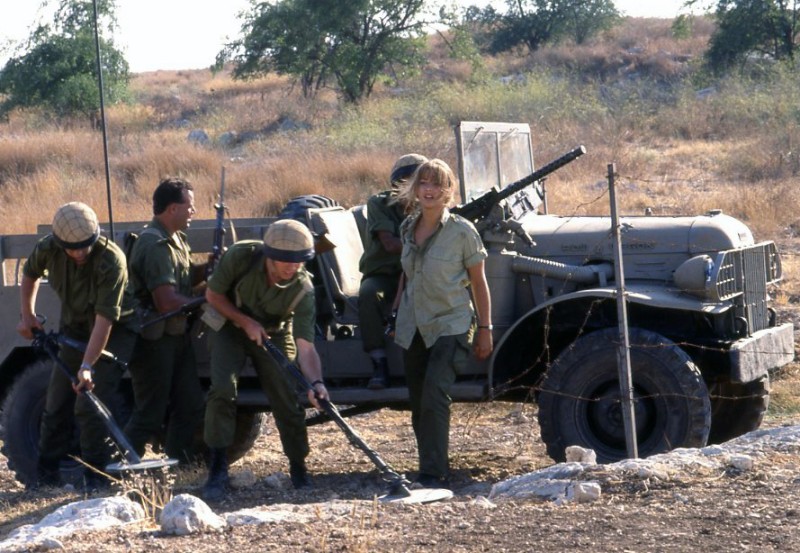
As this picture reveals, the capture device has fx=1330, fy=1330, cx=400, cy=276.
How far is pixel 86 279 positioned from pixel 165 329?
496 mm

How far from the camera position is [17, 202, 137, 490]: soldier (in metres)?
6.34

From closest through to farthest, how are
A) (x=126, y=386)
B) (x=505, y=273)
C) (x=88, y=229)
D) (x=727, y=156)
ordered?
(x=88, y=229) → (x=505, y=273) → (x=126, y=386) → (x=727, y=156)

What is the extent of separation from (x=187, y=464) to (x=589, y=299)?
7.68 feet

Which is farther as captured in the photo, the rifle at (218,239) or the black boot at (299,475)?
the rifle at (218,239)

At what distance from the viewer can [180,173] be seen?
18.9 meters

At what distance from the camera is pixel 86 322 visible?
669 centimetres

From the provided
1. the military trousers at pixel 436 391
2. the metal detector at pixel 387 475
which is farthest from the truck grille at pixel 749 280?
the metal detector at pixel 387 475

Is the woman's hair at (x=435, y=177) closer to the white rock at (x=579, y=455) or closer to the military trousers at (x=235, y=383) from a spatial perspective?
the military trousers at (x=235, y=383)

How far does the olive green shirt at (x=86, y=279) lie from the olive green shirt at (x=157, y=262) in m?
0.18

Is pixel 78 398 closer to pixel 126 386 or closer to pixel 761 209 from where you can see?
pixel 126 386

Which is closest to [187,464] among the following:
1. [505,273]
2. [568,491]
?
[505,273]

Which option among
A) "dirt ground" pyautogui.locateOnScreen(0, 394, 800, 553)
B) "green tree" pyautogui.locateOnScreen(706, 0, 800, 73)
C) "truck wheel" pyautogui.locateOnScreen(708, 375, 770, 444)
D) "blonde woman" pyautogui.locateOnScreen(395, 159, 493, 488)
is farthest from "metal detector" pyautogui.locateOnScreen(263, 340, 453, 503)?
"green tree" pyautogui.locateOnScreen(706, 0, 800, 73)

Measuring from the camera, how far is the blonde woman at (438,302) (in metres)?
6.18

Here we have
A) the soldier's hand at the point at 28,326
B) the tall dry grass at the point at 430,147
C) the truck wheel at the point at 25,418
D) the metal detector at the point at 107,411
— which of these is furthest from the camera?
the tall dry grass at the point at 430,147
